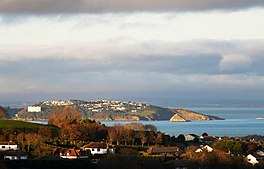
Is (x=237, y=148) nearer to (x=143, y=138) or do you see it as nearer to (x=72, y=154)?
(x=143, y=138)

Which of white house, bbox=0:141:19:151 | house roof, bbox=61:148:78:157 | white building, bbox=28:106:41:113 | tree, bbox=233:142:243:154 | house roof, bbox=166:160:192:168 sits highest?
white building, bbox=28:106:41:113

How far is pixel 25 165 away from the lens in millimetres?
41219

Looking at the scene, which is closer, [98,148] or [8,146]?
[8,146]

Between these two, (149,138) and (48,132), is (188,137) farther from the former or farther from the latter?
(48,132)

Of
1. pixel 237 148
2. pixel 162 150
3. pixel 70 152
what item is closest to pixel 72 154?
pixel 70 152

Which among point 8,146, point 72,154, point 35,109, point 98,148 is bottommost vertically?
point 72,154

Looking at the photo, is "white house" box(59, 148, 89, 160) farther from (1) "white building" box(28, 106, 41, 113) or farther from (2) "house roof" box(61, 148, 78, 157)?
(1) "white building" box(28, 106, 41, 113)

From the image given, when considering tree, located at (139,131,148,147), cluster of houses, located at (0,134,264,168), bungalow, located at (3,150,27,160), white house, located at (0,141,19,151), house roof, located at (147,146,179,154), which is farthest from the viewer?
tree, located at (139,131,148,147)

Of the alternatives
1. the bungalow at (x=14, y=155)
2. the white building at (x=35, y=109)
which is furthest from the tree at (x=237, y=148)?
the white building at (x=35, y=109)

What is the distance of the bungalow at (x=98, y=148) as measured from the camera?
167 ft

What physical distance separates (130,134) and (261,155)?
11.9 meters

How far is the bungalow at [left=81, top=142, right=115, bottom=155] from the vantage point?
50.8 meters

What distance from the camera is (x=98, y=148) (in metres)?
51.8

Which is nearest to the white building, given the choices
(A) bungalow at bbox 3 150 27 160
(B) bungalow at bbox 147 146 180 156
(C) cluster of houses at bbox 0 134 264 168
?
(B) bungalow at bbox 147 146 180 156
